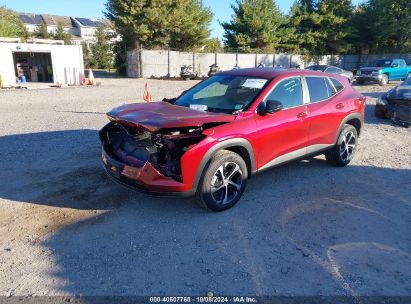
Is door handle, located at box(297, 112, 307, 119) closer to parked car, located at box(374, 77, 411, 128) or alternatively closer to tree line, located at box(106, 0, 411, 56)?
parked car, located at box(374, 77, 411, 128)

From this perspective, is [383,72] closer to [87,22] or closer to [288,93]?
[288,93]

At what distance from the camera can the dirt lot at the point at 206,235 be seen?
113 inches

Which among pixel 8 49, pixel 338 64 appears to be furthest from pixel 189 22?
pixel 338 64

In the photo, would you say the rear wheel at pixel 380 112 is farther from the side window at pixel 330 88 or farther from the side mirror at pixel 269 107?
the side mirror at pixel 269 107

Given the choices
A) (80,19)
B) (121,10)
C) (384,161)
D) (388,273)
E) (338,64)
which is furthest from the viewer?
(80,19)

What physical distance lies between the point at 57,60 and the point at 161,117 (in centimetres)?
2293

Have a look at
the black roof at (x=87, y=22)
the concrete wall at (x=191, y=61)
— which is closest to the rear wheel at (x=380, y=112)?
the concrete wall at (x=191, y=61)

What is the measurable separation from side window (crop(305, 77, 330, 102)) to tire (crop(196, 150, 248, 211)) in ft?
5.98

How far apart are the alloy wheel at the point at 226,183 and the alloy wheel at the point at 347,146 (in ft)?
8.16

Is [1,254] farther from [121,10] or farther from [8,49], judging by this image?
[121,10]

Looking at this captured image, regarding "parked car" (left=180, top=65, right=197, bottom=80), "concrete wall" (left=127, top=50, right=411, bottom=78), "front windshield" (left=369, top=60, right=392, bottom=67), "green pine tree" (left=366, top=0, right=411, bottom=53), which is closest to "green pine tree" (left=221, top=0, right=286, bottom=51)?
"concrete wall" (left=127, top=50, right=411, bottom=78)

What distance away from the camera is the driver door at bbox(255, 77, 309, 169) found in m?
4.34

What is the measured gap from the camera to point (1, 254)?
323 cm

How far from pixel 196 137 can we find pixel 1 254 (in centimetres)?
225
